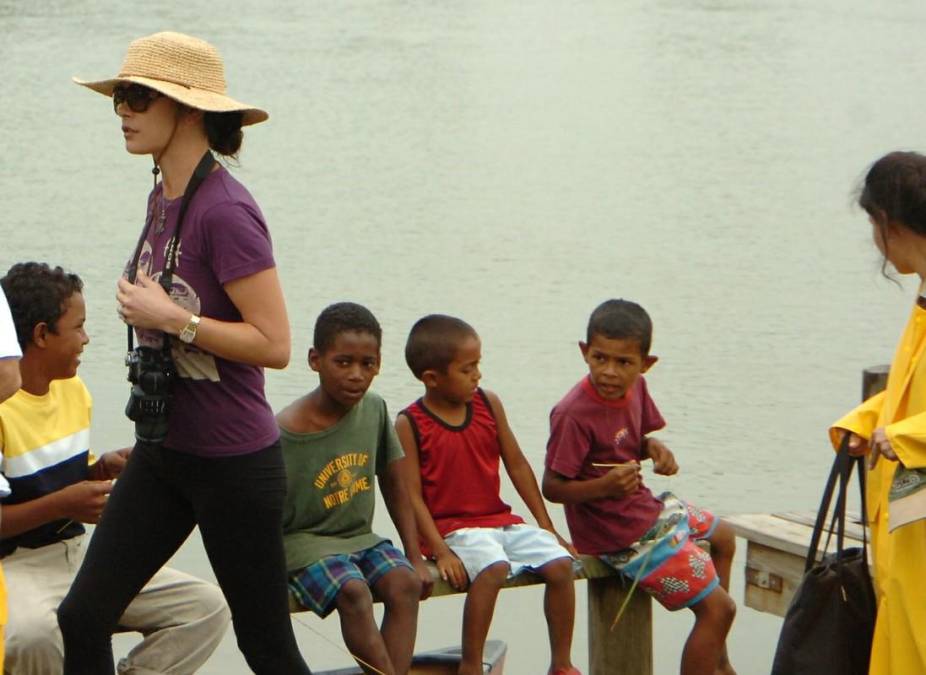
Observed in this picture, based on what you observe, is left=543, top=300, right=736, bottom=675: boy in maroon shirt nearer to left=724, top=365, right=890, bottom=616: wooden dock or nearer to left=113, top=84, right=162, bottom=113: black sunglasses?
left=724, top=365, right=890, bottom=616: wooden dock

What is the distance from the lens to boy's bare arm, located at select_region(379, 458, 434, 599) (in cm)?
451

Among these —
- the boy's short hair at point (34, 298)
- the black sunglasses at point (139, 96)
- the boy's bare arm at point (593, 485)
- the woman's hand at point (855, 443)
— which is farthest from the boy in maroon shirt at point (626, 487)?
the black sunglasses at point (139, 96)

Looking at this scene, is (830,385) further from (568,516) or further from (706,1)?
(706,1)

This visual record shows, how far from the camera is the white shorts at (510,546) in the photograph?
4629 mm

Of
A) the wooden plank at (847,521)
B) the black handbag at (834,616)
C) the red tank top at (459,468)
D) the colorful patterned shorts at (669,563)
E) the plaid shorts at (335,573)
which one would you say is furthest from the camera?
the wooden plank at (847,521)

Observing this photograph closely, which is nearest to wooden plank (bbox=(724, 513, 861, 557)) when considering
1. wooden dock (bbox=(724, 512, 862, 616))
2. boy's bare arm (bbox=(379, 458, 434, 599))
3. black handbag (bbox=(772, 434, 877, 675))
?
wooden dock (bbox=(724, 512, 862, 616))

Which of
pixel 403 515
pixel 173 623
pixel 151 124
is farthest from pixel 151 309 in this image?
pixel 403 515

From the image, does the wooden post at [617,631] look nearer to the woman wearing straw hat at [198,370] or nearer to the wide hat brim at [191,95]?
the woman wearing straw hat at [198,370]

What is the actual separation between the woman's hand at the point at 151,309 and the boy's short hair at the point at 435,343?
134 centimetres

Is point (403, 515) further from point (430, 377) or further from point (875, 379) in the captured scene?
point (875, 379)

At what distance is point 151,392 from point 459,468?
1.39 meters

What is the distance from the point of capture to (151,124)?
3.59 m

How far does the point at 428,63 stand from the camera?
16469mm

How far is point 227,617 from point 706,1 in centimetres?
1846
